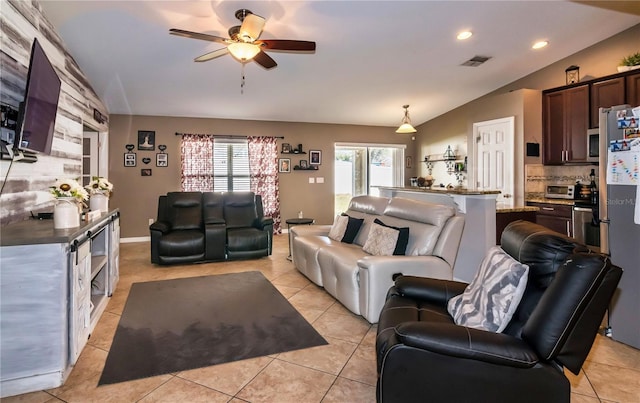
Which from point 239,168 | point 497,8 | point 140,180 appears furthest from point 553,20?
point 140,180

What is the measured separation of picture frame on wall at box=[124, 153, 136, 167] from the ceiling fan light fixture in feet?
14.4

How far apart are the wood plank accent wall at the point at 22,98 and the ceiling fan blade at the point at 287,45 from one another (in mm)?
1809

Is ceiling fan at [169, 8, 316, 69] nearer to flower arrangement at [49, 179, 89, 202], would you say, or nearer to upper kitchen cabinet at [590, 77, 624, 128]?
flower arrangement at [49, 179, 89, 202]

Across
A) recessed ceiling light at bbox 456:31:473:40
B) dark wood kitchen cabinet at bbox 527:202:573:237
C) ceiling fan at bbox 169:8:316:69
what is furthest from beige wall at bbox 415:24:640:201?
ceiling fan at bbox 169:8:316:69

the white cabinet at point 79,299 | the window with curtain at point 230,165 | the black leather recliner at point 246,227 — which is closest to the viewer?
the white cabinet at point 79,299

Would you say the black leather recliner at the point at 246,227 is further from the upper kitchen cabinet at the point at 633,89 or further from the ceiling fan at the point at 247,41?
the upper kitchen cabinet at the point at 633,89

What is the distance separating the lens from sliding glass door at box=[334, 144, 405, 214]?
8164 millimetres

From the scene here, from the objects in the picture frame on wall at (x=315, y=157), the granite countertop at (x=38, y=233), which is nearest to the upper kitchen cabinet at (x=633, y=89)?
the picture frame on wall at (x=315, y=157)

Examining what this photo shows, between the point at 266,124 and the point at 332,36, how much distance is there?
3.59 meters

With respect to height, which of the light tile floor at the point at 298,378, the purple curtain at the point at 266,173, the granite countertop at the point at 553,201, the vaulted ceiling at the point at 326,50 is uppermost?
the vaulted ceiling at the point at 326,50

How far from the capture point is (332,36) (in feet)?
13.3

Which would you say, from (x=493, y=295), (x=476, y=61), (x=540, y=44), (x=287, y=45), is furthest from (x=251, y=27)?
(x=540, y=44)

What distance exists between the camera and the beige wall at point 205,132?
6.59m

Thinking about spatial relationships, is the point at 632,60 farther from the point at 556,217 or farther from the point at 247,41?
the point at 247,41
